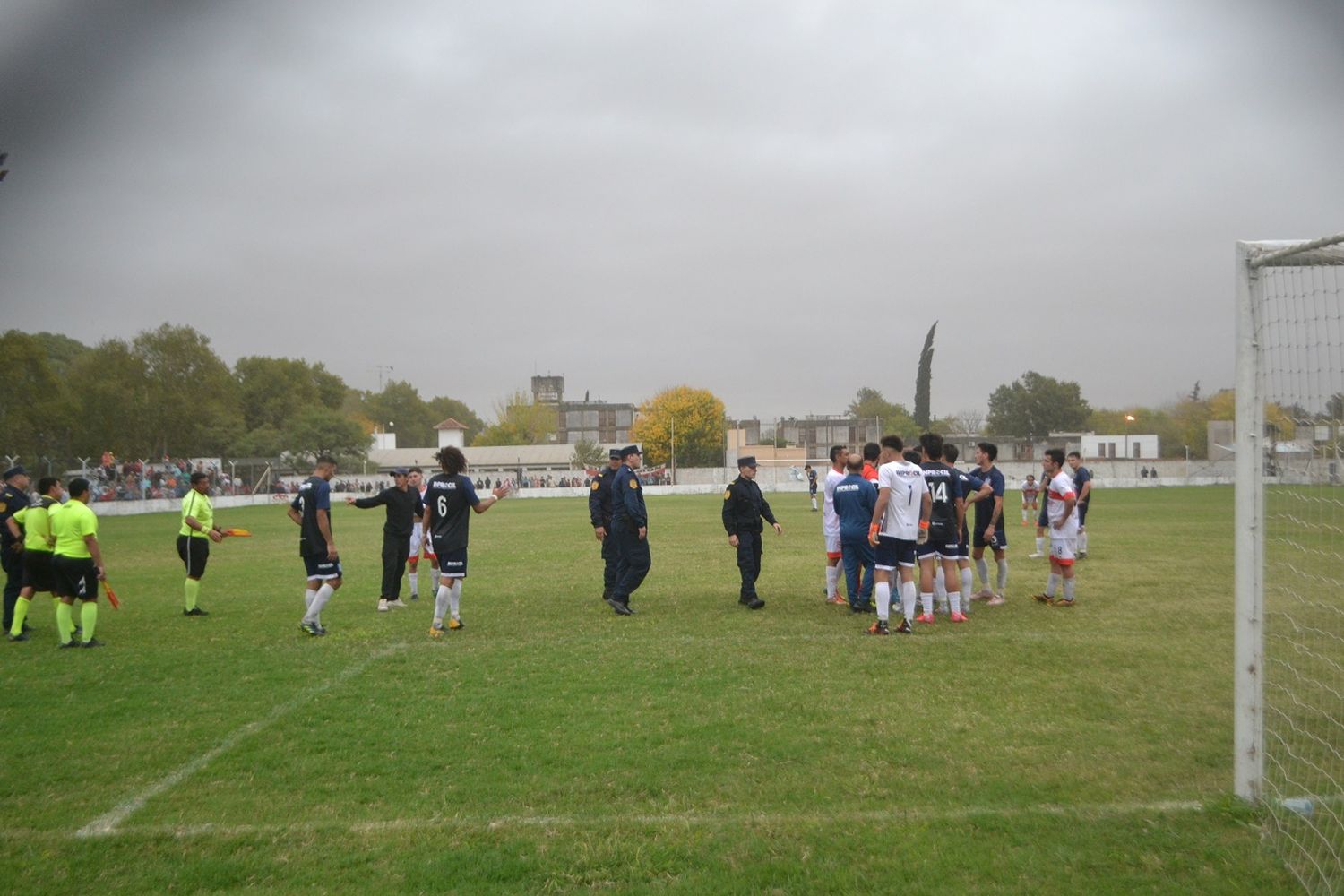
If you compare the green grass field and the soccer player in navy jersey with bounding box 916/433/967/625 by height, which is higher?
the soccer player in navy jersey with bounding box 916/433/967/625

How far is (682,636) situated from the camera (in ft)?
34.6

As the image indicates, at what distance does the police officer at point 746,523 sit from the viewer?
12.6 metres

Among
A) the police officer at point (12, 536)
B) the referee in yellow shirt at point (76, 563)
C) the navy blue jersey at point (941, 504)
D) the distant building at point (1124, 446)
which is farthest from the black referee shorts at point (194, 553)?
the distant building at point (1124, 446)

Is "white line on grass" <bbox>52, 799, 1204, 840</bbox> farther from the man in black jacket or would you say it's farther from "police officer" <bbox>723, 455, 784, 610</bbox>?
the man in black jacket

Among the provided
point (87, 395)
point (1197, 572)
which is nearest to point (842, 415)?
point (87, 395)

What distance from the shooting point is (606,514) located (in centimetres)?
1347

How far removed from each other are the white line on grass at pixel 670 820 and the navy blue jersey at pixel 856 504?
21.1 feet

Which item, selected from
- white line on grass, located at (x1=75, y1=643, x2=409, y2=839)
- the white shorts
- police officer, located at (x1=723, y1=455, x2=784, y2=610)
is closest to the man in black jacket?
the white shorts

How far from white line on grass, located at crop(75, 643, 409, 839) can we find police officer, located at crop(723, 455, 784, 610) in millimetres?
5334

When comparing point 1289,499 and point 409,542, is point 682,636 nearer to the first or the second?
point 409,542

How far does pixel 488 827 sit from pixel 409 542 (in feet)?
31.3

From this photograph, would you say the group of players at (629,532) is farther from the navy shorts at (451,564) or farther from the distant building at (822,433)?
the distant building at (822,433)

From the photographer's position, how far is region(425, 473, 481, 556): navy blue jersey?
35.7ft

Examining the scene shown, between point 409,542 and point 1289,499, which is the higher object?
point 1289,499
